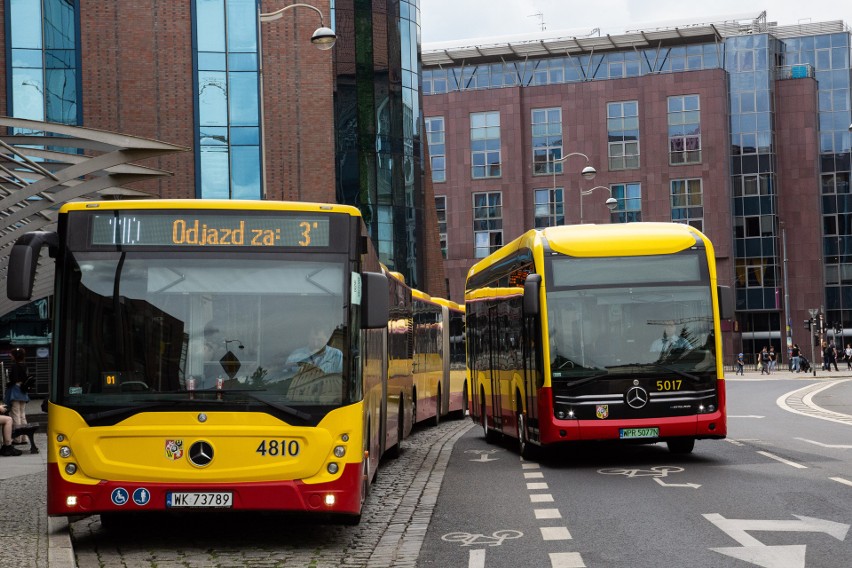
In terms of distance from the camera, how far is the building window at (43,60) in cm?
4306

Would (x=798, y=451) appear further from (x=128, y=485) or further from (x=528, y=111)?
(x=528, y=111)

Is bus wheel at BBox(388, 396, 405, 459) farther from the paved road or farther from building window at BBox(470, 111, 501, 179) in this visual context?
building window at BBox(470, 111, 501, 179)

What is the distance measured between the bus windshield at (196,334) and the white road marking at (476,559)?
1491 millimetres

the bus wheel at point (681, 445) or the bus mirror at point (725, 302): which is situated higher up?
the bus mirror at point (725, 302)

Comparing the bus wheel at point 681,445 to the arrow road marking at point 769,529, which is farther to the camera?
the bus wheel at point 681,445

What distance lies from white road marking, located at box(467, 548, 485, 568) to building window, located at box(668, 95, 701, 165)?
81.2m

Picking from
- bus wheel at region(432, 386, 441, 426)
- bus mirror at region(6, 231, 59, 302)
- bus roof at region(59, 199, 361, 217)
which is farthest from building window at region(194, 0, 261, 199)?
bus mirror at region(6, 231, 59, 302)

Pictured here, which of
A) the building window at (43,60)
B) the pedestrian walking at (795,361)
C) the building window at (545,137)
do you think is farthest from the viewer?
the building window at (545,137)

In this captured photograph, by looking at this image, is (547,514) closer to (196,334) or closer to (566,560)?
(566,560)

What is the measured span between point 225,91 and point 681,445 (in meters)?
29.6

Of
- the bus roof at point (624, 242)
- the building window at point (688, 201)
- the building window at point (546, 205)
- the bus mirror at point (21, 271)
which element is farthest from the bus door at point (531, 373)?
the building window at point (546, 205)

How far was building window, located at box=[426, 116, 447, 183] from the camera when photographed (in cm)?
9344

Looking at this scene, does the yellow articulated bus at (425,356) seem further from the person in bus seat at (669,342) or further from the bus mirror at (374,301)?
the bus mirror at (374,301)

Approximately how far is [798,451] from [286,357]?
34.7 ft
